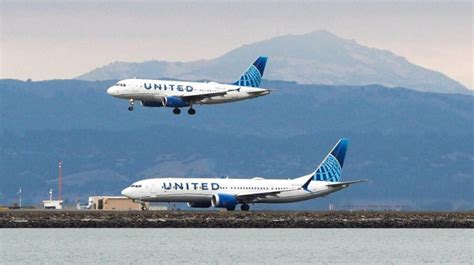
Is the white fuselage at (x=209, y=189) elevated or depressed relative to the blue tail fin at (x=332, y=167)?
depressed

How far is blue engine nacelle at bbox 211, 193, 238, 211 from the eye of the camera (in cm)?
16000

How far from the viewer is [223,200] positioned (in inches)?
6304

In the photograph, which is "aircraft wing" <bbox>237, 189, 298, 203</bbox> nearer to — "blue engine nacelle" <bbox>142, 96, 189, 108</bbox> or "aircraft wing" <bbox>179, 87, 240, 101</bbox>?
"aircraft wing" <bbox>179, 87, 240, 101</bbox>

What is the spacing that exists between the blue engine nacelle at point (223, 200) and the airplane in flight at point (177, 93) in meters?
9.54

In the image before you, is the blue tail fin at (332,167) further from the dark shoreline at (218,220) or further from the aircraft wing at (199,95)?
the aircraft wing at (199,95)

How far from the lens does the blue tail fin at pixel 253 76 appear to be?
167 metres

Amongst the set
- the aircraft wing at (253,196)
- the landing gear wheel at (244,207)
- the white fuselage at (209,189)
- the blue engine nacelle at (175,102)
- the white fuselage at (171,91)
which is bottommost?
the landing gear wheel at (244,207)

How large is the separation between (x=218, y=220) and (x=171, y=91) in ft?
56.2

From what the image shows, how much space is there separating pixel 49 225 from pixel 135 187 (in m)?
19.2
